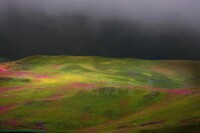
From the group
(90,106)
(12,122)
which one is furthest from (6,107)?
(90,106)

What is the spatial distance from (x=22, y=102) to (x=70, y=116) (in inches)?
744

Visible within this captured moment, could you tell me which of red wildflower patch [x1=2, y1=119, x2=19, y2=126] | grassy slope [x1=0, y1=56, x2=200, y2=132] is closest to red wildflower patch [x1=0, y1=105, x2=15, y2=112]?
grassy slope [x1=0, y1=56, x2=200, y2=132]

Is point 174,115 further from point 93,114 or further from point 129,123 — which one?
point 93,114

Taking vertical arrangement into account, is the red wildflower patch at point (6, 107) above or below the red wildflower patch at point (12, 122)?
below

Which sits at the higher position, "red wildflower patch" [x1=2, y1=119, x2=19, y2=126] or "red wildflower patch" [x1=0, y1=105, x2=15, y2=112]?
"red wildflower patch" [x1=2, y1=119, x2=19, y2=126]

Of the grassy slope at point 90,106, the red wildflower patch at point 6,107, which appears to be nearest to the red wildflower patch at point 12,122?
the grassy slope at point 90,106

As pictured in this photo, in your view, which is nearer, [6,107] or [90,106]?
[6,107]

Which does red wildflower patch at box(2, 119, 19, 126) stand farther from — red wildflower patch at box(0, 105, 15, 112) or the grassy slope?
red wildflower patch at box(0, 105, 15, 112)

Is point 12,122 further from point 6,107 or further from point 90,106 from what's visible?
point 90,106

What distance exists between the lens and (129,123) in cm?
7906

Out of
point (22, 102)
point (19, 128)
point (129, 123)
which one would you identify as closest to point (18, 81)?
point (22, 102)

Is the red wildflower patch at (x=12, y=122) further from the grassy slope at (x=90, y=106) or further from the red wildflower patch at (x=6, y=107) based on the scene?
the red wildflower patch at (x=6, y=107)

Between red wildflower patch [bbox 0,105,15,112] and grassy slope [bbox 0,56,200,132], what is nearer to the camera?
grassy slope [bbox 0,56,200,132]

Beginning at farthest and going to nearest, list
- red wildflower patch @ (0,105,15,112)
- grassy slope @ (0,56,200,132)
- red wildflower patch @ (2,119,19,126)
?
red wildflower patch @ (0,105,15,112)
red wildflower patch @ (2,119,19,126)
grassy slope @ (0,56,200,132)
